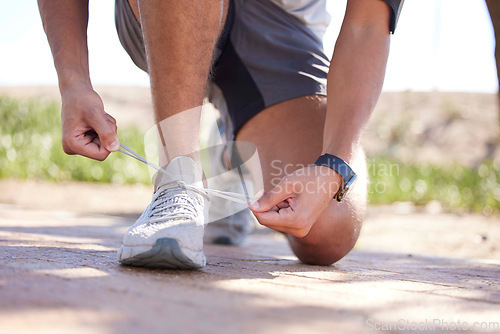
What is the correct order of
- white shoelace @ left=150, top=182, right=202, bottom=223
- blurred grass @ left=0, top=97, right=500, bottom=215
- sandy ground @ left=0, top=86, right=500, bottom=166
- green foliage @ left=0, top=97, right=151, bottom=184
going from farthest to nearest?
sandy ground @ left=0, top=86, right=500, bottom=166
green foliage @ left=0, top=97, right=151, bottom=184
blurred grass @ left=0, top=97, right=500, bottom=215
white shoelace @ left=150, top=182, right=202, bottom=223

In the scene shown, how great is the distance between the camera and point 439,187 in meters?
5.73

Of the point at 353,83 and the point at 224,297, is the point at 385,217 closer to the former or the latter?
the point at 353,83

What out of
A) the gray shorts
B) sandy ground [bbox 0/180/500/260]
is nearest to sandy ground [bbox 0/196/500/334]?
the gray shorts

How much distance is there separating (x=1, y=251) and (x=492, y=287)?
134 cm

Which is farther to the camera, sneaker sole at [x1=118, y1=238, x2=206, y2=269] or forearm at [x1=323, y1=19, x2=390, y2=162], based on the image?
forearm at [x1=323, y1=19, x2=390, y2=162]

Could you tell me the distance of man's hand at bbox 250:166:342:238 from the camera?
3.93ft

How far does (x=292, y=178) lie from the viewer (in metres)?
1.24

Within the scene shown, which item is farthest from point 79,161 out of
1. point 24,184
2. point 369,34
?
point 369,34

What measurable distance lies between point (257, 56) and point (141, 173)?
4.20m

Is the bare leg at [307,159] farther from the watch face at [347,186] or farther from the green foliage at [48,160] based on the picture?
the green foliage at [48,160]

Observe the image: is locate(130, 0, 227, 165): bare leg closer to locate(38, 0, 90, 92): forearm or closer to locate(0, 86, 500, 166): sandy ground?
locate(38, 0, 90, 92): forearm

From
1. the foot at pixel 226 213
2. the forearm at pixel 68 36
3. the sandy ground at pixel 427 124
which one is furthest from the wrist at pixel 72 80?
the sandy ground at pixel 427 124

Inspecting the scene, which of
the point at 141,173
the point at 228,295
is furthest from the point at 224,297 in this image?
the point at 141,173

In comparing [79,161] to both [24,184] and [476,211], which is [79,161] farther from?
[476,211]
